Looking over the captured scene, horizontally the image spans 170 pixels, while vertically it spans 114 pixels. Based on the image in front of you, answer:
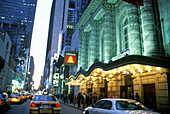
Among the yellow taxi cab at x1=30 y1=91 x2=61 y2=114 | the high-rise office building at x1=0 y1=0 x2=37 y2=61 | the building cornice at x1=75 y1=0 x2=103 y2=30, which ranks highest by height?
the high-rise office building at x1=0 y1=0 x2=37 y2=61

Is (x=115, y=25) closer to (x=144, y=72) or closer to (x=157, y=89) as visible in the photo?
(x=144, y=72)

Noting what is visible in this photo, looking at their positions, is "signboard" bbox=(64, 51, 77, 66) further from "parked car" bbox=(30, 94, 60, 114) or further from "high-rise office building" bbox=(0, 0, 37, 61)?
"high-rise office building" bbox=(0, 0, 37, 61)

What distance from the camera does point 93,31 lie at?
3066 cm

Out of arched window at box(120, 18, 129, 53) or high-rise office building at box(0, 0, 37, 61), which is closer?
arched window at box(120, 18, 129, 53)

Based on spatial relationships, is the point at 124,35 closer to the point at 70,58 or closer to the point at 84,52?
the point at 84,52

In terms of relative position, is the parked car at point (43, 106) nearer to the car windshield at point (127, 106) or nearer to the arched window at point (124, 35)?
the car windshield at point (127, 106)

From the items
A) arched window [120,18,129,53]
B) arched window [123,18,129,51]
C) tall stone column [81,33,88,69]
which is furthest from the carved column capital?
tall stone column [81,33,88,69]

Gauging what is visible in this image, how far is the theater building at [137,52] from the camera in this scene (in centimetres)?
1370

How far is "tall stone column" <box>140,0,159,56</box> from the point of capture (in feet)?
51.6

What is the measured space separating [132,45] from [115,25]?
7685 mm

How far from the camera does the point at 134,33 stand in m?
18.4

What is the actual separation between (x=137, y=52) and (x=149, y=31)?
285cm

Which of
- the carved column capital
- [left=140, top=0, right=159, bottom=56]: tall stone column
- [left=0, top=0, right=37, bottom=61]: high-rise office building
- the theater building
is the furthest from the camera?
[left=0, top=0, right=37, bottom=61]: high-rise office building

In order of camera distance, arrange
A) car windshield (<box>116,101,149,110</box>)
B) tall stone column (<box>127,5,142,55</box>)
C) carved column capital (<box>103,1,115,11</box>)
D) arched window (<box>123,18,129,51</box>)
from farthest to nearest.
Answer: carved column capital (<box>103,1,115,11</box>) < arched window (<box>123,18,129,51</box>) < tall stone column (<box>127,5,142,55</box>) < car windshield (<box>116,101,149,110</box>)
